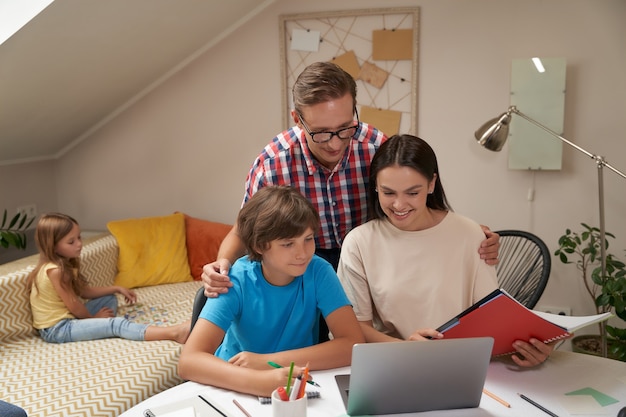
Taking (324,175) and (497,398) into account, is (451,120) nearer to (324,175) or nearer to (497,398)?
(324,175)

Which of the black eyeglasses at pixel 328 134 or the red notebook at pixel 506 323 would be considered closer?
the red notebook at pixel 506 323

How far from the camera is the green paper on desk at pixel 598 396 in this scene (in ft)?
3.82

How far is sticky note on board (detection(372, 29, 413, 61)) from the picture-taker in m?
2.92

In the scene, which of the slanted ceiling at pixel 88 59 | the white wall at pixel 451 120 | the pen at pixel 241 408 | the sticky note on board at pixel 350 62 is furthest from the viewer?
the sticky note on board at pixel 350 62

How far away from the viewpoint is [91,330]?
2463mm

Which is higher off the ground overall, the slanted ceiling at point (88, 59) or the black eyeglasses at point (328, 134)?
the slanted ceiling at point (88, 59)

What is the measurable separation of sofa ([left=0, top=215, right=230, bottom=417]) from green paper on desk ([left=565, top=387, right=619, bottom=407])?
4.81ft

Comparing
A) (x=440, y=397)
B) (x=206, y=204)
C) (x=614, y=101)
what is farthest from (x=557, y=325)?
(x=206, y=204)

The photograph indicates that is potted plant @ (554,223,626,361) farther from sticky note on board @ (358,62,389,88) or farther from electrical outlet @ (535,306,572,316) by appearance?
sticky note on board @ (358,62,389,88)

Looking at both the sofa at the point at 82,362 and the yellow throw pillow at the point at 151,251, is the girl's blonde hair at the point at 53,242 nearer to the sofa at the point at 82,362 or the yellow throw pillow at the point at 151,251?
the sofa at the point at 82,362

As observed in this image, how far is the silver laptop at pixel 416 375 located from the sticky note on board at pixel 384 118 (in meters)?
2.04

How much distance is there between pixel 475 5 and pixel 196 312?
6.95 feet

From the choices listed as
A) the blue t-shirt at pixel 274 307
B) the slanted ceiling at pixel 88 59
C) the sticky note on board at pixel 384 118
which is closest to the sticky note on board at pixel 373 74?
the sticky note on board at pixel 384 118

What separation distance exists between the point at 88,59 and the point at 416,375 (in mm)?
2203
